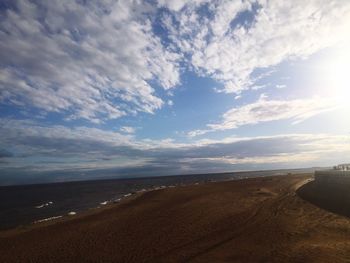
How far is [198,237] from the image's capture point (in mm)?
20000

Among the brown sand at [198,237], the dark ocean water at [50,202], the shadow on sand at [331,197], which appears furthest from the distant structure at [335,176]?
the dark ocean water at [50,202]

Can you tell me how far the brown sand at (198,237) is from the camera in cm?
1588

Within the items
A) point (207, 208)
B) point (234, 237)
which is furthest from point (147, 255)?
point (207, 208)

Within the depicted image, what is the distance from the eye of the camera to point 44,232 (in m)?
25.8

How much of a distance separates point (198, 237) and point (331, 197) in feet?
56.9

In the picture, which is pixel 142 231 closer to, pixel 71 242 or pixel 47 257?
Answer: pixel 71 242

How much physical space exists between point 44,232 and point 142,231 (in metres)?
9.32

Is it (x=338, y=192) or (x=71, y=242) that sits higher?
(x=338, y=192)

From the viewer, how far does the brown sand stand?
15.9 m

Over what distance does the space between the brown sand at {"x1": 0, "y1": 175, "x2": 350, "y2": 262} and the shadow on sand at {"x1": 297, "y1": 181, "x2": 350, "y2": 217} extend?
1331mm

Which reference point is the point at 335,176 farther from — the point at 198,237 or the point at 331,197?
the point at 198,237

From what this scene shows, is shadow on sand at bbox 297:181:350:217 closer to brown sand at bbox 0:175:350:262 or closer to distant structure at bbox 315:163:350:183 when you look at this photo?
distant structure at bbox 315:163:350:183

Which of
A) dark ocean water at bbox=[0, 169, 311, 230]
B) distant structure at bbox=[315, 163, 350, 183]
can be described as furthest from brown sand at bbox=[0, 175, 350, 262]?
dark ocean water at bbox=[0, 169, 311, 230]

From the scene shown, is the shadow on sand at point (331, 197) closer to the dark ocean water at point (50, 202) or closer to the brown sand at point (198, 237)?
the brown sand at point (198, 237)
